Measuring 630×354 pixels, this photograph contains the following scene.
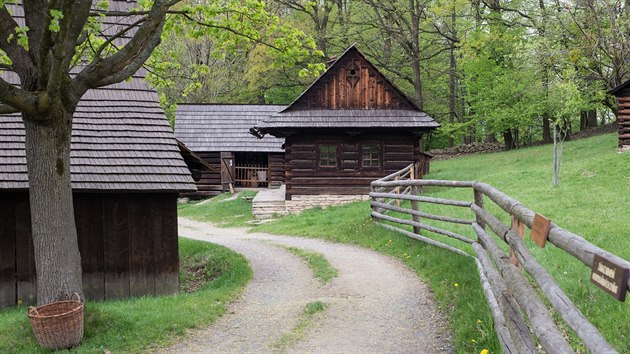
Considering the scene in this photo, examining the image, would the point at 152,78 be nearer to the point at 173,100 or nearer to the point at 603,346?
the point at 603,346

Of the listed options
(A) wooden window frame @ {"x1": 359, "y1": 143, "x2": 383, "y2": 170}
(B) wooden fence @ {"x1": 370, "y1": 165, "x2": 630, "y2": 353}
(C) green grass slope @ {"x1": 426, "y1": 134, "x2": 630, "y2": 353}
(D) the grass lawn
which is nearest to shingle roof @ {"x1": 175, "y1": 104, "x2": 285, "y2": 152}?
(A) wooden window frame @ {"x1": 359, "y1": 143, "x2": 383, "y2": 170}

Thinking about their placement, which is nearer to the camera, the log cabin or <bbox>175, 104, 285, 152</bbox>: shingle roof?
the log cabin

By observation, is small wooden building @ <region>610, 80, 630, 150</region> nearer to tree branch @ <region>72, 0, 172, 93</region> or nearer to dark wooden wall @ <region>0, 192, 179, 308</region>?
dark wooden wall @ <region>0, 192, 179, 308</region>

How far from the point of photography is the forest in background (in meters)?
22.8

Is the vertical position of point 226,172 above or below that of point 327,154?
below

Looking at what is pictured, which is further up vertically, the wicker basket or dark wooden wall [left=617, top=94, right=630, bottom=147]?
dark wooden wall [left=617, top=94, right=630, bottom=147]

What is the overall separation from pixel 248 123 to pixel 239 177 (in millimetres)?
3256

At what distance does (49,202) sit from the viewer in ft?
22.9

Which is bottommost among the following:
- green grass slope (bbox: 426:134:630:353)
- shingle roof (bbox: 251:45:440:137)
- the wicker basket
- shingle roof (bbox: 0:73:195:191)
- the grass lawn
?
the grass lawn

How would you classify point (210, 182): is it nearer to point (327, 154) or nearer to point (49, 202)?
point (327, 154)

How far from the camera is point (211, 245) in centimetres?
1440

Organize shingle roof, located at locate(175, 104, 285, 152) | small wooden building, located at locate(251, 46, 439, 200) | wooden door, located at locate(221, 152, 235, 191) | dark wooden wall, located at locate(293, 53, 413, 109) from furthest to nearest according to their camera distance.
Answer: shingle roof, located at locate(175, 104, 285, 152), wooden door, located at locate(221, 152, 235, 191), dark wooden wall, located at locate(293, 53, 413, 109), small wooden building, located at locate(251, 46, 439, 200)

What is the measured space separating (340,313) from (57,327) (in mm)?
3497

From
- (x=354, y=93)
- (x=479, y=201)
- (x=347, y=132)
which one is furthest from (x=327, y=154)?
(x=479, y=201)
